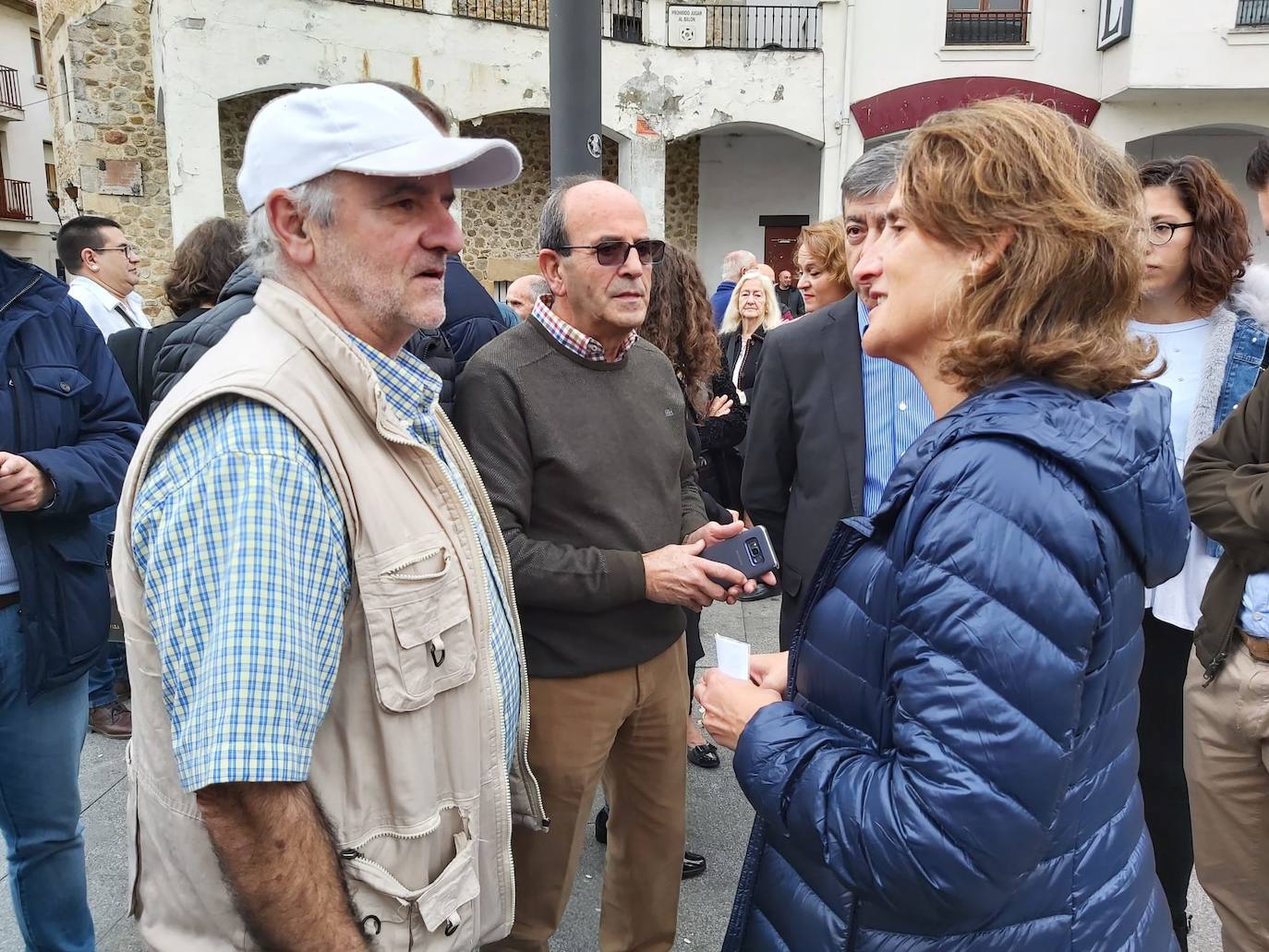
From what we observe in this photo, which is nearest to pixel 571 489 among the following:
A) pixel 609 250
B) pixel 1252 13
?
pixel 609 250

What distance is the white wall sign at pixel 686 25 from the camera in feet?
47.4

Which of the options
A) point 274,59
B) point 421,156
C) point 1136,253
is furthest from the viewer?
point 274,59

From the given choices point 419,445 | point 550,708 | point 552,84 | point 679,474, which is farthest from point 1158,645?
point 552,84

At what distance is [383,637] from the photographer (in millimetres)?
1262

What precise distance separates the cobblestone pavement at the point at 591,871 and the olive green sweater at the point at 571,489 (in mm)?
1143

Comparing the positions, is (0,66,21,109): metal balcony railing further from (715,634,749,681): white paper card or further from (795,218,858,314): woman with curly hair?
(715,634,749,681): white paper card

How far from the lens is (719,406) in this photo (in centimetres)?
533

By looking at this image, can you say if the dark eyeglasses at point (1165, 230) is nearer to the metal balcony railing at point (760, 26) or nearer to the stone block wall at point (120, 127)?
the stone block wall at point (120, 127)

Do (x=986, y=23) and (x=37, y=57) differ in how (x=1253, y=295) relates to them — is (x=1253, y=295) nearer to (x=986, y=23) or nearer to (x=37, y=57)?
(x=986, y=23)

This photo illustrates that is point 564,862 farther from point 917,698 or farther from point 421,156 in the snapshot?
point 421,156

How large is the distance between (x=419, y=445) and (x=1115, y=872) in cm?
122

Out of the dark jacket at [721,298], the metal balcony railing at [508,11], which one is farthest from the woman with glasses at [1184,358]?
the metal balcony railing at [508,11]

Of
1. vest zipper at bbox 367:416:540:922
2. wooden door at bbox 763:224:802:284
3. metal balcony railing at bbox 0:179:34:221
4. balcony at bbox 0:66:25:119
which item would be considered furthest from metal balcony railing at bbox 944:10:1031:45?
balcony at bbox 0:66:25:119

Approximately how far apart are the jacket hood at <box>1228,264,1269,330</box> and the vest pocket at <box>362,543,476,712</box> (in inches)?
96.0
